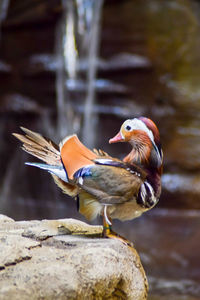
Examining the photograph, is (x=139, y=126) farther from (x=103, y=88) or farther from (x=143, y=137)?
(x=103, y=88)

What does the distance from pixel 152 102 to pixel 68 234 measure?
11.1ft

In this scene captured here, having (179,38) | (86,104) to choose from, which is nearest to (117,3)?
(179,38)

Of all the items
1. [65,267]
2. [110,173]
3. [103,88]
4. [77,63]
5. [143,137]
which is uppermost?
[77,63]

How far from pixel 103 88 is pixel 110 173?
3580 mm

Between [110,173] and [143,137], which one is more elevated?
[143,137]

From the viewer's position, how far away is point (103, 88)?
5.01m

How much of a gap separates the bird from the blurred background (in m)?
2.82

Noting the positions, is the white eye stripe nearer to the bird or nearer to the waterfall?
the bird

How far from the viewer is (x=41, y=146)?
1.64m

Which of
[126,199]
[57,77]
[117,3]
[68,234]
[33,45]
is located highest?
[117,3]

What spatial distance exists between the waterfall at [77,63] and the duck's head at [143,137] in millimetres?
3430

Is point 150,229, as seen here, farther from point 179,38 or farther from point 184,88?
point 179,38

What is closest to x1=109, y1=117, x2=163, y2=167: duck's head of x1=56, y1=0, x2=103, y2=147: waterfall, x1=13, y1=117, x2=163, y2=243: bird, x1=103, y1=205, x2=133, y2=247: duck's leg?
x1=13, y1=117, x2=163, y2=243: bird

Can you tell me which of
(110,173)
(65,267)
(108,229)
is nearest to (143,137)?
(110,173)
